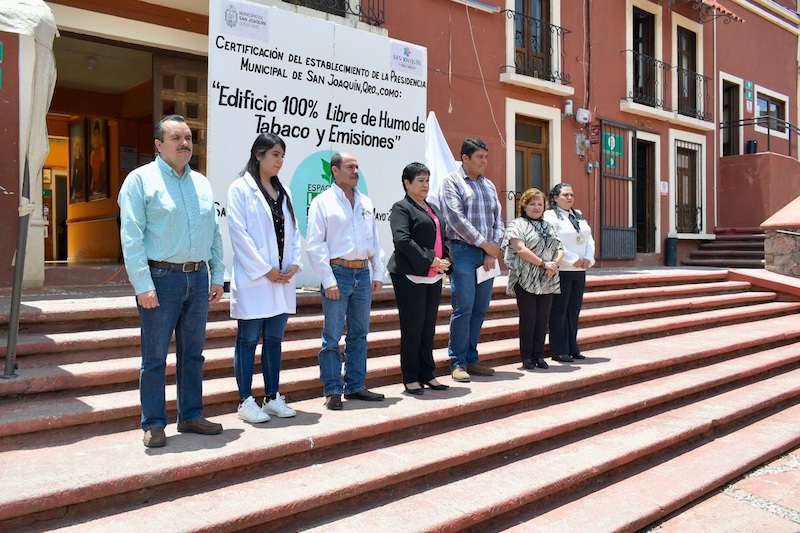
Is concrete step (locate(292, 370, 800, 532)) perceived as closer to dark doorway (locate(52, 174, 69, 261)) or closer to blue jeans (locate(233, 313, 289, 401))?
blue jeans (locate(233, 313, 289, 401))

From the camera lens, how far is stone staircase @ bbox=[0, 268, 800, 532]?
3084 mm

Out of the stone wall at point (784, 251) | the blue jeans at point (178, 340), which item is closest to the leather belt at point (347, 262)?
the blue jeans at point (178, 340)

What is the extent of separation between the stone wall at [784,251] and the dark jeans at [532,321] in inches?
288

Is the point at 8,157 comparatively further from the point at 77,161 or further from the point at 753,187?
the point at 753,187

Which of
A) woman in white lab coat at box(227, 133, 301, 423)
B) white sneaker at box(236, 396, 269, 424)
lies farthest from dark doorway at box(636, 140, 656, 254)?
white sneaker at box(236, 396, 269, 424)

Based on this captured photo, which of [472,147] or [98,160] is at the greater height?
[98,160]

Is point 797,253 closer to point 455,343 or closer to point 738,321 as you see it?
point 738,321

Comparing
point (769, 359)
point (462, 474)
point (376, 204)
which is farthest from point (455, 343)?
point (769, 359)

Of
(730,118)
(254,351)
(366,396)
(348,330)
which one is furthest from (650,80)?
(254,351)

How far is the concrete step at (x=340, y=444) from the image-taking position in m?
2.99

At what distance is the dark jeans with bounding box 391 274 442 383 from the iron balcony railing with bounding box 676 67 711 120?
11.9m

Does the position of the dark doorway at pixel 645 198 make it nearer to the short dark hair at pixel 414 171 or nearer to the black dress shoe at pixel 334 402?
the short dark hair at pixel 414 171

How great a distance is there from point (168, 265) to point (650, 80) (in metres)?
12.8

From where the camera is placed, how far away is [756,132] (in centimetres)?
1658
